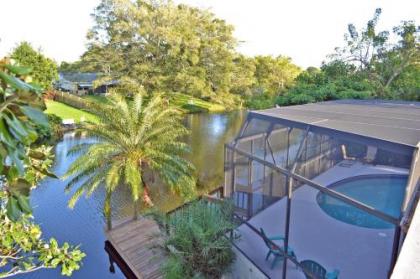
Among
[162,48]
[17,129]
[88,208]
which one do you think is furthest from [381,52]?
[17,129]

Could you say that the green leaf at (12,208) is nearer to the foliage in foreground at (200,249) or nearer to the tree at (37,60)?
the foliage in foreground at (200,249)

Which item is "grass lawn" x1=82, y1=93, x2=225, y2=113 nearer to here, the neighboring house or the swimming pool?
the neighboring house

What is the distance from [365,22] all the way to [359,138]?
17794mm

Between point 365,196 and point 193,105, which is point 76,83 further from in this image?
point 365,196

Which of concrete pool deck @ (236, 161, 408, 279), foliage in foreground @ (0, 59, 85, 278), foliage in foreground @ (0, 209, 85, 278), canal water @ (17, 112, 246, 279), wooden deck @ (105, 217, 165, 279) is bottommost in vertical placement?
canal water @ (17, 112, 246, 279)

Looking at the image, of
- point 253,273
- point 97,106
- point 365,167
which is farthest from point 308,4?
point 253,273

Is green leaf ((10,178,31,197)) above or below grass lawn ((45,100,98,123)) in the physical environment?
above

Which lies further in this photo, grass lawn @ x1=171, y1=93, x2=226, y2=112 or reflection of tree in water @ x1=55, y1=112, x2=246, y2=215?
grass lawn @ x1=171, y1=93, x2=226, y2=112

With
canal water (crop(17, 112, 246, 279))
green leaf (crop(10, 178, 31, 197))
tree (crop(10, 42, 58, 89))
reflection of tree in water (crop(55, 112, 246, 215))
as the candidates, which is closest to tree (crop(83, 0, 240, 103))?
reflection of tree in water (crop(55, 112, 246, 215))

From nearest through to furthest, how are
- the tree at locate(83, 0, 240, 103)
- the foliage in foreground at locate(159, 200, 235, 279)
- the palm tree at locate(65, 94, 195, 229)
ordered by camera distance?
the foliage in foreground at locate(159, 200, 235, 279)
the palm tree at locate(65, 94, 195, 229)
the tree at locate(83, 0, 240, 103)

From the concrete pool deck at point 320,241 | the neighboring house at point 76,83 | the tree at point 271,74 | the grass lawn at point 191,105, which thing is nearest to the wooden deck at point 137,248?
the concrete pool deck at point 320,241

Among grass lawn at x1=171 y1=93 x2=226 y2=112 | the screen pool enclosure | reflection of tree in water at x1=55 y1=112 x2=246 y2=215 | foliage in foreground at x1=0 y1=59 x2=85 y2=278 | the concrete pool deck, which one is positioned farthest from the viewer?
grass lawn at x1=171 y1=93 x2=226 y2=112

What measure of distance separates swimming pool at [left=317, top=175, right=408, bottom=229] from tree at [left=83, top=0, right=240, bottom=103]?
19.8m

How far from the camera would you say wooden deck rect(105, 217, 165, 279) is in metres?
8.73
